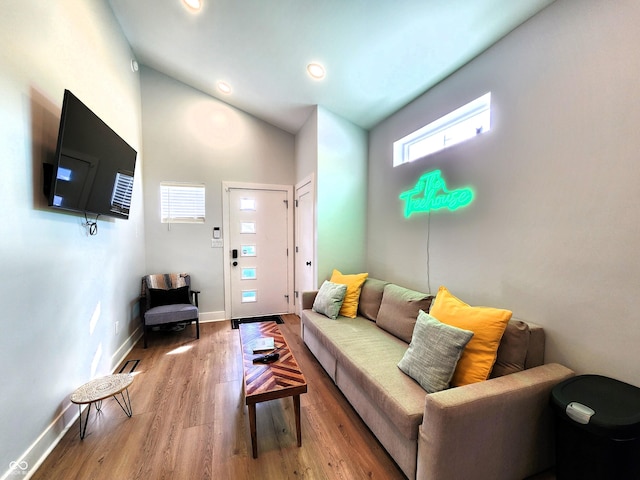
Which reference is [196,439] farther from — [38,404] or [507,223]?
[507,223]

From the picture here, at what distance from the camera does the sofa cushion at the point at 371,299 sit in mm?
2693

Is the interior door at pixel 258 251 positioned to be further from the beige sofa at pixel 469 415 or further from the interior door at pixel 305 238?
the beige sofa at pixel 469 415

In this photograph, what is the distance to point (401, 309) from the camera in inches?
90.2

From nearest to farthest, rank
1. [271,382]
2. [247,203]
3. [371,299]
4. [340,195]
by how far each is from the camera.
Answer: [271,382]
[371,299]
[340,195]
[247,203]

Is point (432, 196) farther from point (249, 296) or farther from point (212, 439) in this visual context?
point (249, 296)

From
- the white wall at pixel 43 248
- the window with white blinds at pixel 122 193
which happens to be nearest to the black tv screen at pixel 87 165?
the window with white blinds at pixel 122 193

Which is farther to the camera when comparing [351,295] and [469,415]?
[351,295]

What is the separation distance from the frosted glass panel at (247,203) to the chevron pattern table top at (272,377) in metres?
2.37

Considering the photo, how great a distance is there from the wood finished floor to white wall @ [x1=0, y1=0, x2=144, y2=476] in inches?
10.8

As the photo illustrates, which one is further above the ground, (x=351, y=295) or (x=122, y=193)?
(x=122, y=193)

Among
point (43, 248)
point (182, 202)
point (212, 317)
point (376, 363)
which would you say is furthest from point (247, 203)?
point (376, 363)

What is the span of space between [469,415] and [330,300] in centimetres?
171

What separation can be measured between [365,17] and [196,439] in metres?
3.21

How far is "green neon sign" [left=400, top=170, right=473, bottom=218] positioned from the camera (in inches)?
84.4
